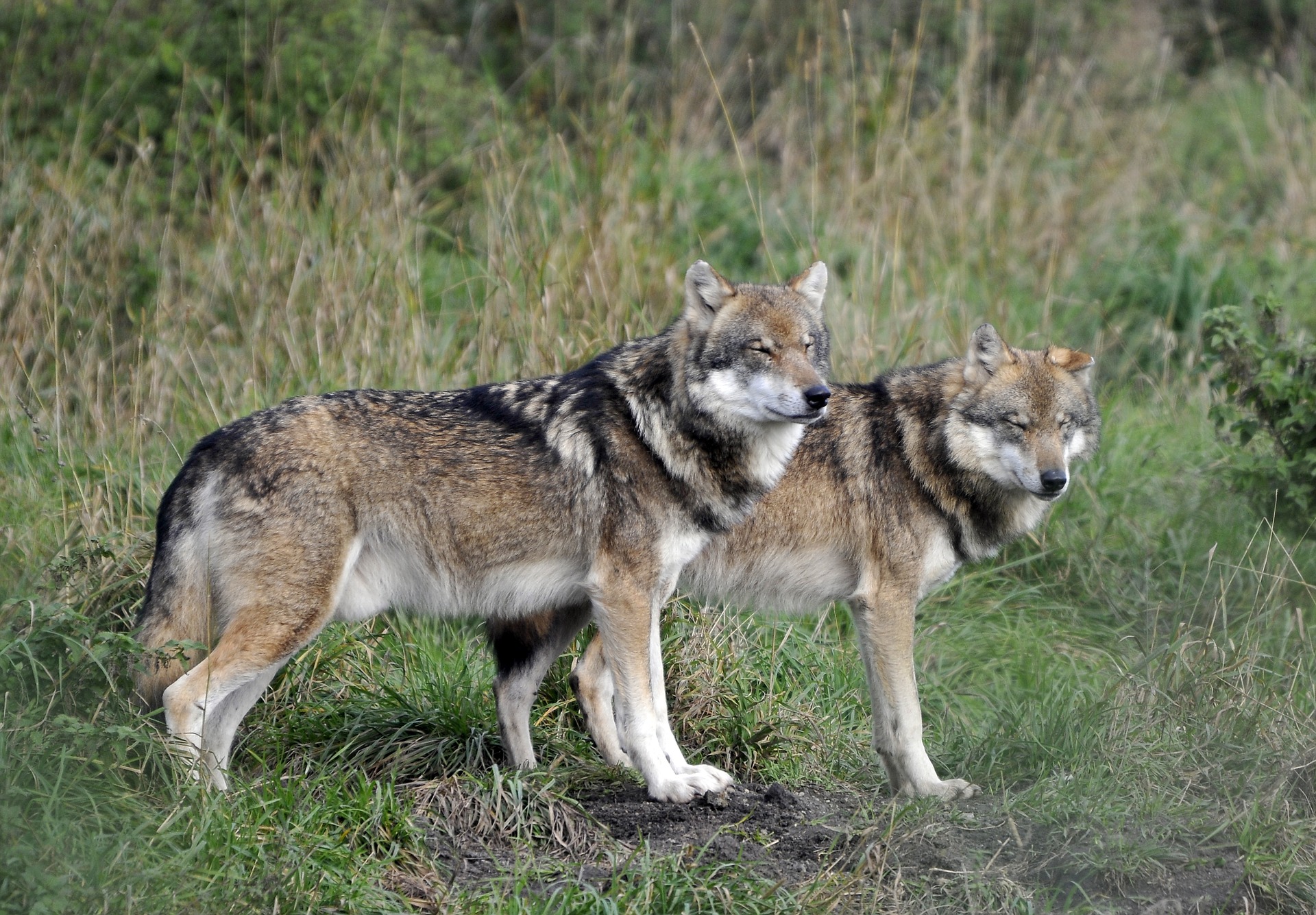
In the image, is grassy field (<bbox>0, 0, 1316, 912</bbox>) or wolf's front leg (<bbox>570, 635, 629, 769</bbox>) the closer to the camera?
grassy field (<bbox>0, 0, 1316, 912</bbox>)

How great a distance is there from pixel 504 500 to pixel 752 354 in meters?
1.09

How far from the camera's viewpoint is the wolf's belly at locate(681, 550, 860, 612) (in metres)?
5.34

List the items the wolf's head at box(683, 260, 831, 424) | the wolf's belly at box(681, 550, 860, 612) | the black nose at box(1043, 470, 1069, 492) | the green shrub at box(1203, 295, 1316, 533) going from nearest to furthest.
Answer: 1. the wolf's head at box(683, 260, 831, 424)
2. the black nose at box(1043, 470, 1069, 492)
3. the wolf's belly at box(681, 550, 860, 612)
4. the green shrub at box(1203, 295, 1316, 533)

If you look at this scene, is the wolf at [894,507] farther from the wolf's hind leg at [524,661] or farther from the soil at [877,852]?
the soil at [877,852]

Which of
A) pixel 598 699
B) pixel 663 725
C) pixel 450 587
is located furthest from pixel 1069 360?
pixel 450 587

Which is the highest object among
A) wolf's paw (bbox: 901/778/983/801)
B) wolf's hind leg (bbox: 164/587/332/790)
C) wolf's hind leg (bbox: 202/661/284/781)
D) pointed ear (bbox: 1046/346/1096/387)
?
pointed ear (bbox: 1046/346/1096/387)

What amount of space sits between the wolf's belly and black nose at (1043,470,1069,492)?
86 cm

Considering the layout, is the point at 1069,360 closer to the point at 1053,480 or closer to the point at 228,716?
the point at 1053,480

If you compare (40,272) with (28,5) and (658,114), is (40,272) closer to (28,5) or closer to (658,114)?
(28,5)

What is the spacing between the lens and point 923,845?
4281 mm

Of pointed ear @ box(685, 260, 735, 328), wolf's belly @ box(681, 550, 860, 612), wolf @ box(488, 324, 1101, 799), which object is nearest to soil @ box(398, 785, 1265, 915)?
wolf @ box(488, 324, 1101, 799)

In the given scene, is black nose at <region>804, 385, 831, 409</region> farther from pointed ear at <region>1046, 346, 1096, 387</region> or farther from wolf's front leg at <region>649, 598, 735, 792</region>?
pointed ear at <region>1046, 346, 1096, 387</region>

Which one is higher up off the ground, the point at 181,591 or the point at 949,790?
the point at 181,591

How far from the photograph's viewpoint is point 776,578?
17.7 feet
